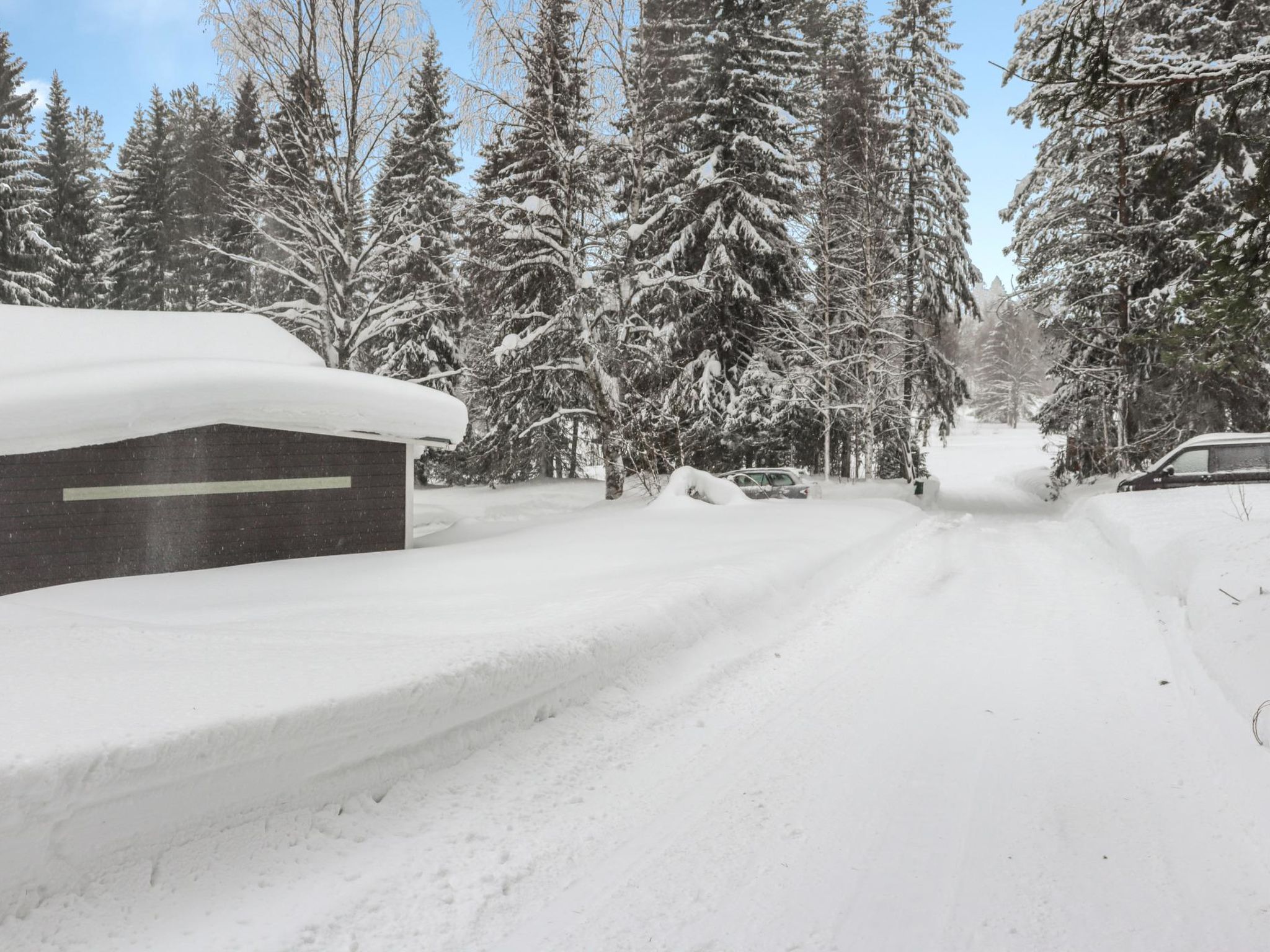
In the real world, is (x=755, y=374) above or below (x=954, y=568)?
above

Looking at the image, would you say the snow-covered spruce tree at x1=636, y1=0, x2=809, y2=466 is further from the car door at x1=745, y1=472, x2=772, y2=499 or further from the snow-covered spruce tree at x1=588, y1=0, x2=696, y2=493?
the car door at x1=745, y1=472, x2=772, y2=499

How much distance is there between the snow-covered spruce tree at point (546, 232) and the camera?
49.0 ft

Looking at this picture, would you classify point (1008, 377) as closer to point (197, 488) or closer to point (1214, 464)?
point (1214, 464)

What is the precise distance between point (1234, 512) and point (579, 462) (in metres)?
22.9

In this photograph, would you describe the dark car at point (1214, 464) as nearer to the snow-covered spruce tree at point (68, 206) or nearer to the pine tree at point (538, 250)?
the pine tree at point (538, 250)

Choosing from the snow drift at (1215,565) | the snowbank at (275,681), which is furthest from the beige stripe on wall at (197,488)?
the snow drift at (1215,565)

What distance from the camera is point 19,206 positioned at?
25406 millimetres

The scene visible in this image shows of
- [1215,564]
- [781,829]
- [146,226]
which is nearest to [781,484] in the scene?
[1215,564]

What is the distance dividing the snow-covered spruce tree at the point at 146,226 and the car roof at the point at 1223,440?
35097mm

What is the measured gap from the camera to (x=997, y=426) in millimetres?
67250

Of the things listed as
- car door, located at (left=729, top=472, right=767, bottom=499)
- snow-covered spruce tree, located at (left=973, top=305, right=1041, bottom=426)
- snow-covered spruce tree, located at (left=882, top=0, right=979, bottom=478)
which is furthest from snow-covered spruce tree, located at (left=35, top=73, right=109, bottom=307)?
snow-covered spruce tree, located at (left=973, top=305, right=1041, bottom=426)

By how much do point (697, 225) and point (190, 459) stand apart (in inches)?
540

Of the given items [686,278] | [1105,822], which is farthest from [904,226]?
[1105,822]

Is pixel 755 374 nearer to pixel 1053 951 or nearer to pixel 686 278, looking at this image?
pixel 686 278
